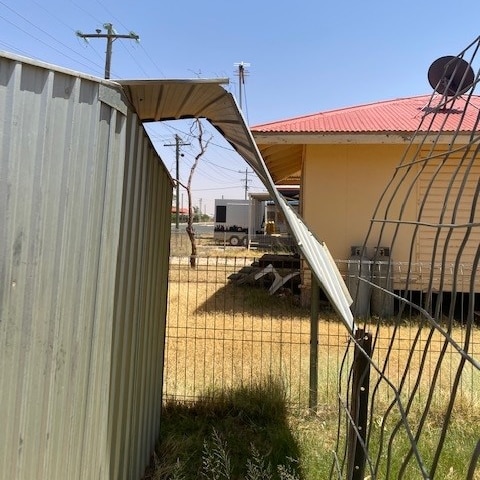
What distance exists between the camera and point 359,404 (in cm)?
219

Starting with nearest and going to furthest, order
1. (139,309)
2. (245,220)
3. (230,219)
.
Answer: (139,309) → (245,220) → (230,219)

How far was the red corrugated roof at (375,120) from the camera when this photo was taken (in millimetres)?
7699

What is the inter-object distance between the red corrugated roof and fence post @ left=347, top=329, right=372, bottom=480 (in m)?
5.27

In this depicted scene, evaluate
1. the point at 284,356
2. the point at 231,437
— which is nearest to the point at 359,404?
→ the point at 231,437

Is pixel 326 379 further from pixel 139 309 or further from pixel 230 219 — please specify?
pixel 230 219

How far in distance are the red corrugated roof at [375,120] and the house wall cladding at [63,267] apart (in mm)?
5937

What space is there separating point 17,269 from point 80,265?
26 cm

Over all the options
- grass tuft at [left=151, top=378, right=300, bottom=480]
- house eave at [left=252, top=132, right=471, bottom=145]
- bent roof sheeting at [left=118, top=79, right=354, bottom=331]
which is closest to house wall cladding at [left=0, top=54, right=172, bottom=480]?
bent roof sheeting at [left=118, top=79, right=354, bottom=331]

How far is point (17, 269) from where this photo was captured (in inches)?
59.0

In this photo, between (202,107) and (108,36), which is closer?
(202,107)

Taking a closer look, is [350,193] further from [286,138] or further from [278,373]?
[278,373]

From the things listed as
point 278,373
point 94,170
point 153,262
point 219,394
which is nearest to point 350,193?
point 278,373

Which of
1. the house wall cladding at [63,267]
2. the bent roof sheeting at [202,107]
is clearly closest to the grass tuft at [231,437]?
the house wall cladding at [63,267]

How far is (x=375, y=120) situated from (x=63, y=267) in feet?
27.8
